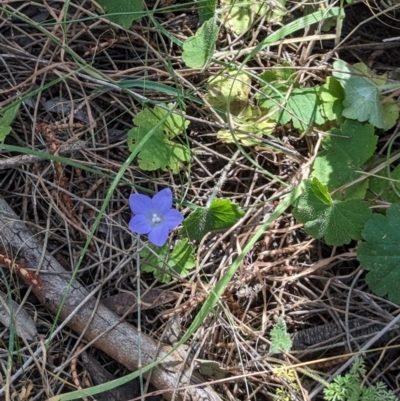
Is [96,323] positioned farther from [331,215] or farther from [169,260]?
[331,215]

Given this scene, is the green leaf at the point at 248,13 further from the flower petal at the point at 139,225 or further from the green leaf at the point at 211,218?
the flower petal at the point at 139,225

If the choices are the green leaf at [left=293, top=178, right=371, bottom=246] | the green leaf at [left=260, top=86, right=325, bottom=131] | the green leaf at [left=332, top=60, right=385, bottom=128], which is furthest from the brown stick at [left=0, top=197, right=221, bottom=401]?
the green leaf at [left=332, top=60, right=385, bottom=128]

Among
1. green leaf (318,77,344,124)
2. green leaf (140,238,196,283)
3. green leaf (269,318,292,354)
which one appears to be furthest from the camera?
green leaf (318,77,344,124)

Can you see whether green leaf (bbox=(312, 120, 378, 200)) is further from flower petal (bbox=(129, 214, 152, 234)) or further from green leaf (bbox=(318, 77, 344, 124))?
flower petal (bbox=(129, 214, 152, 234))

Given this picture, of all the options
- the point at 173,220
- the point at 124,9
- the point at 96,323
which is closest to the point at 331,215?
the point at 173,220

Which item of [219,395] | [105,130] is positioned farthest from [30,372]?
[105,130]

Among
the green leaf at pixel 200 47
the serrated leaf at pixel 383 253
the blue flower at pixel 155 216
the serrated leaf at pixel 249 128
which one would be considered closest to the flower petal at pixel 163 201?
the blue flower at pixel 155 216
